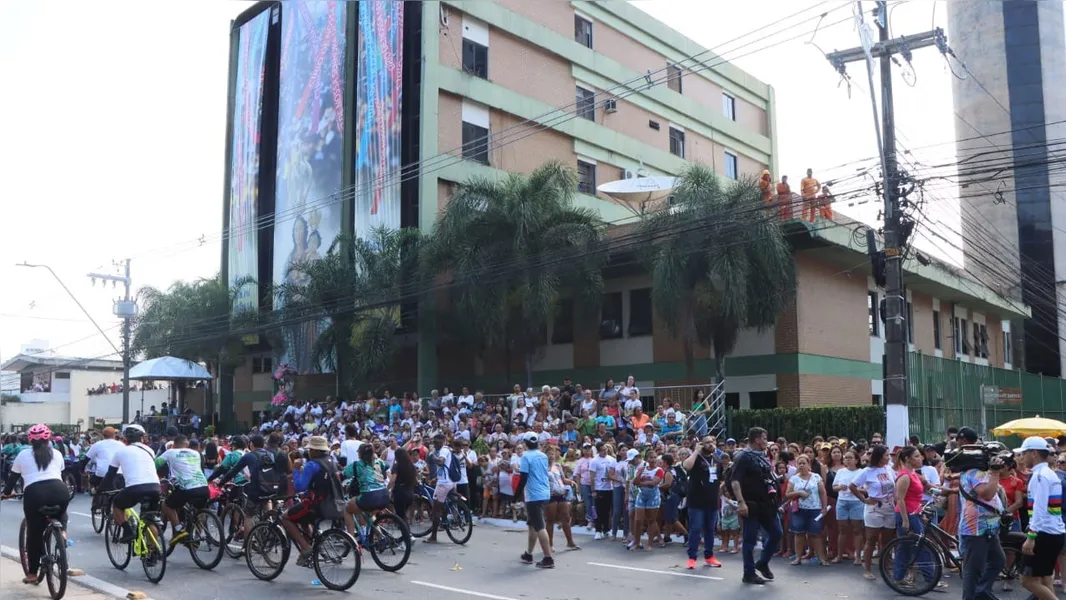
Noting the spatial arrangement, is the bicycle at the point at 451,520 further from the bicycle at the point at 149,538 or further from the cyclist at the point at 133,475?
the cyclist at the point at 133,475

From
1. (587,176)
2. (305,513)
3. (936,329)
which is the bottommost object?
(305,513)

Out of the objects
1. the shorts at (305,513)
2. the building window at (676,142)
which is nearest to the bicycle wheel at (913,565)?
the shorts at (305,513)

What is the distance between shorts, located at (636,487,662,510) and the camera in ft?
51.8

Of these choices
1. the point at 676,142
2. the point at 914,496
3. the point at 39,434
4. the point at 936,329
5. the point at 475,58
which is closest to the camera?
the point at 39,434

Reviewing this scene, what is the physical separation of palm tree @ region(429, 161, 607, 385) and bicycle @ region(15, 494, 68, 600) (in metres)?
19.2

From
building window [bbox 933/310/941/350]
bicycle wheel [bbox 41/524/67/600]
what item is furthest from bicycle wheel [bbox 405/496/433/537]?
building window [bbox 933/310/941/350]

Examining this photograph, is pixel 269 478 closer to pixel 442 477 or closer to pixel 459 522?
pixel 459 522

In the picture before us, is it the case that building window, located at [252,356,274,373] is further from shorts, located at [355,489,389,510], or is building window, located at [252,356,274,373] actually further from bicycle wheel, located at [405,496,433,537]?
shorts, located at [355,489,389,510]

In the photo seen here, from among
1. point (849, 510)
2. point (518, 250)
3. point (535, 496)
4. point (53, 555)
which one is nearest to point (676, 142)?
point (518, 250)

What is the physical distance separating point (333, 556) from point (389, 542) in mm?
1445

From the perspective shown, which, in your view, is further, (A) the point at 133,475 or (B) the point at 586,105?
(B) the point at 586,105

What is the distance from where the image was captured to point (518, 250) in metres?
29.1

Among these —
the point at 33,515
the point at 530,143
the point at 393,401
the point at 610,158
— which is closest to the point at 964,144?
the point at 610,158

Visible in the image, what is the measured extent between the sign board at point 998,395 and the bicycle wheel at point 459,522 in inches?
568
